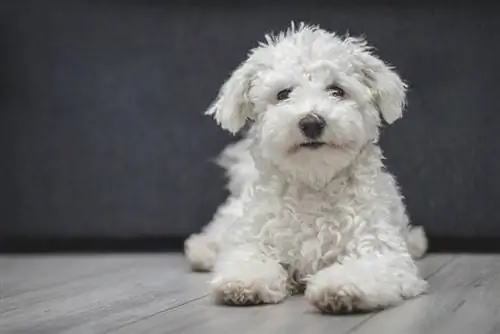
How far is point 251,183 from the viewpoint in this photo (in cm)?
206

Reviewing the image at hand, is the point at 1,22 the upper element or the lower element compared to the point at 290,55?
upper

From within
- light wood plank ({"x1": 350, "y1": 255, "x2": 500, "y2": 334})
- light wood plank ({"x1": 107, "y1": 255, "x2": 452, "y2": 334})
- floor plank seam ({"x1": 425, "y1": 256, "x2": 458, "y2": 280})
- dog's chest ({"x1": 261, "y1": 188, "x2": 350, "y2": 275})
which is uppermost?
dog's chest ({"x1": 261, "y1": 188, "x2": 350, "y2": 275})

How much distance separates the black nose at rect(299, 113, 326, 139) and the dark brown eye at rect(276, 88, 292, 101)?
14 cm

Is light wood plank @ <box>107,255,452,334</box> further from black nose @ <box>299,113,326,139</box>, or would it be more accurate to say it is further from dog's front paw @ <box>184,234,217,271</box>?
dog's front paw @ <box>184,234,217,271</box>

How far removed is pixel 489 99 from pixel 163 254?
3.33ft

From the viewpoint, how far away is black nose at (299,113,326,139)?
5.79 ft

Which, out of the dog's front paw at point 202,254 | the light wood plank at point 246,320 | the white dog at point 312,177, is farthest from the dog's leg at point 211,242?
the light wood plank at point 246,320

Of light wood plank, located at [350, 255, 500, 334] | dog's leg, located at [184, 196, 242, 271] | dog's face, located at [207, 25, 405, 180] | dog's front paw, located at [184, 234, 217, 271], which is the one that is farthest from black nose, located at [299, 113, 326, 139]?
dog's front paw, located at [184, 234, 217, 271]

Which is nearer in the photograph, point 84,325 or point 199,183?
point 84,325

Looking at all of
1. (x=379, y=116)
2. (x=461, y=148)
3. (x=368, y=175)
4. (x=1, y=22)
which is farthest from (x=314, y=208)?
(x=1, y=22)

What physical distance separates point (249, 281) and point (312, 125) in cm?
32

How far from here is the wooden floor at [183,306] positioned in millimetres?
1543

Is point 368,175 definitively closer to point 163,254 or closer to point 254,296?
Answer: point 254,296

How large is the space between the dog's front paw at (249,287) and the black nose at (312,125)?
0.90ft
